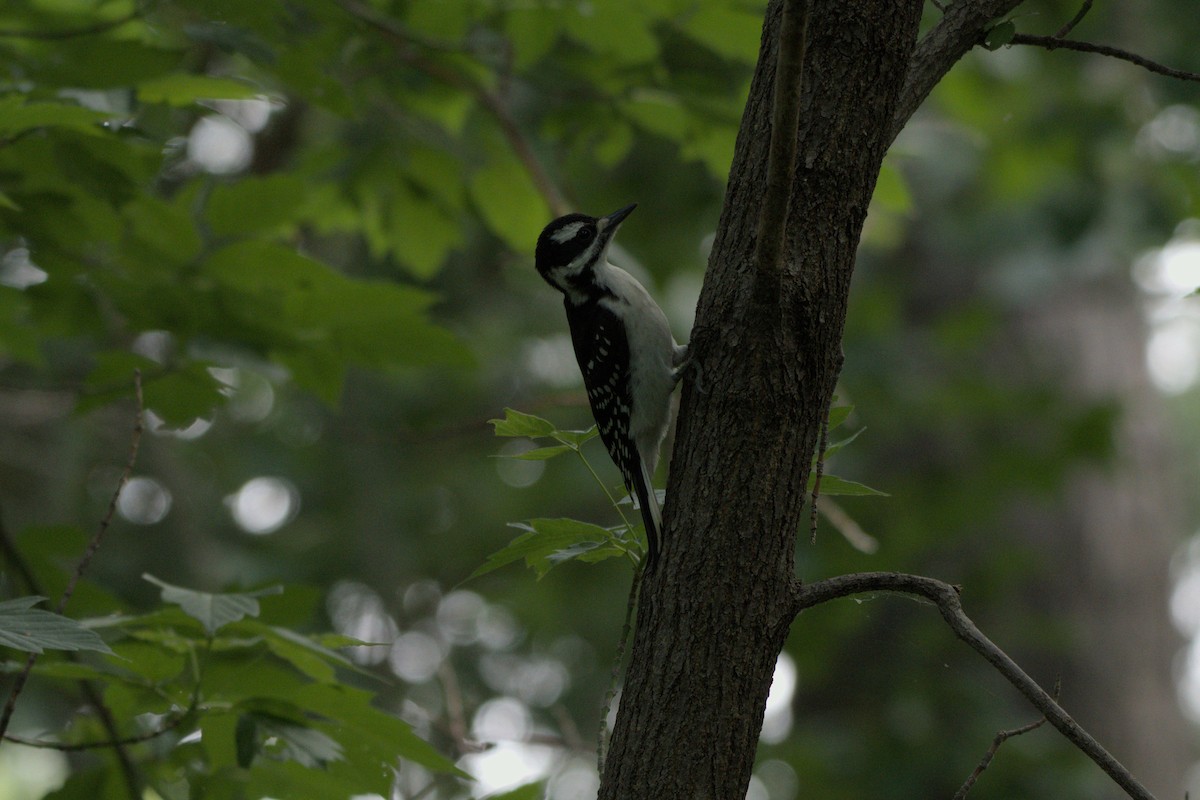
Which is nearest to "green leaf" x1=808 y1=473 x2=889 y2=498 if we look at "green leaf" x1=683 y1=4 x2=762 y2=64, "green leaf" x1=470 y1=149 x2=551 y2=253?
"green leaf" x1=683 y1=4 x2=762 y2=64

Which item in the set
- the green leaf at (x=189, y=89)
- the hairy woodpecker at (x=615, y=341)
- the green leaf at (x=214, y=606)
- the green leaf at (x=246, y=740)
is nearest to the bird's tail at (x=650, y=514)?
the hairy woodpecker at (x=615, y=341)

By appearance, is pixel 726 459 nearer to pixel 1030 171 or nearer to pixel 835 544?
pixel 835 544

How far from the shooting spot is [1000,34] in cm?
221

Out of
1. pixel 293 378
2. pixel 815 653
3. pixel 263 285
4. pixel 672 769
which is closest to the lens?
pixel 672 769

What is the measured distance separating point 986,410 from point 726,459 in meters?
6.59

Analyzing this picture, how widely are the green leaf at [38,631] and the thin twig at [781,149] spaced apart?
136 centimetres

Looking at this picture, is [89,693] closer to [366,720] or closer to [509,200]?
[366,720]

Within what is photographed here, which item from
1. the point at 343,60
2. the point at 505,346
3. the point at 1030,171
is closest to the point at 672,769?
the point at 343,60

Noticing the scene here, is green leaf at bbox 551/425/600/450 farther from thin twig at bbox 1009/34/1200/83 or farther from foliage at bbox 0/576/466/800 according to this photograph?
thin twig at bbox 1009/34/1200/83

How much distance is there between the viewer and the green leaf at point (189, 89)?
2.98m

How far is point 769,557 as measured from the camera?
202 cm

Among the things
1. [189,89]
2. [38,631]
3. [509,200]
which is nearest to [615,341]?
[509,200]

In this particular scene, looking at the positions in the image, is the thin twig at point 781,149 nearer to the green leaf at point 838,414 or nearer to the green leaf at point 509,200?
the green leaf at point 838,414

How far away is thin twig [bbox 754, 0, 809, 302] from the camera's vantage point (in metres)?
1.77
